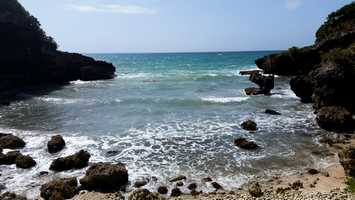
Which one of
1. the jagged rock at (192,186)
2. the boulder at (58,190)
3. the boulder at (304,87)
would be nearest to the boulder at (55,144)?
the boulder at (58,190)

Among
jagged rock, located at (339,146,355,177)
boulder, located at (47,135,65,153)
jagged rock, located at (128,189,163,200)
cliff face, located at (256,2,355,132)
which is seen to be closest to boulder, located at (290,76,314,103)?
cliff face, located at (256,2,355,132)

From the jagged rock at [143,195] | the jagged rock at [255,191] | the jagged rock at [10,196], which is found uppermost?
the jagged rock at [255,191]

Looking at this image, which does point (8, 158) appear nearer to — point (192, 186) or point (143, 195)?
point (143, 195)

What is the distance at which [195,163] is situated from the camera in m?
24.1

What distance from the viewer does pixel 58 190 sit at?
19.5 meters

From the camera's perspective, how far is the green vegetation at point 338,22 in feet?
210

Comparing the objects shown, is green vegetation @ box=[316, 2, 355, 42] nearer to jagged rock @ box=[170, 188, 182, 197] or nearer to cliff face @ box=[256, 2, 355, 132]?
cliff face @ box=[256, 2, 355, 132]

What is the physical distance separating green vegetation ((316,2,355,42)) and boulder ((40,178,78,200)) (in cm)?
5283

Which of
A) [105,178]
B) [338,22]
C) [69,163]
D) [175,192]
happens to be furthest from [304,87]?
[338,22]

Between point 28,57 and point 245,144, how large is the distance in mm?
46794

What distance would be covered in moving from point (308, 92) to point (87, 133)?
78.1 ft

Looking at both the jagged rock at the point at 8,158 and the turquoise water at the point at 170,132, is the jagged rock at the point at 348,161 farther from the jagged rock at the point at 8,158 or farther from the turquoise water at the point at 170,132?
the jagged rock at the point at 8,158

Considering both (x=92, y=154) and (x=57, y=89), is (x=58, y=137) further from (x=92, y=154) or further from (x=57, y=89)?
(x=57, y=89)

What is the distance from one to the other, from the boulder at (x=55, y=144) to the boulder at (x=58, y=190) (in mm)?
6632
